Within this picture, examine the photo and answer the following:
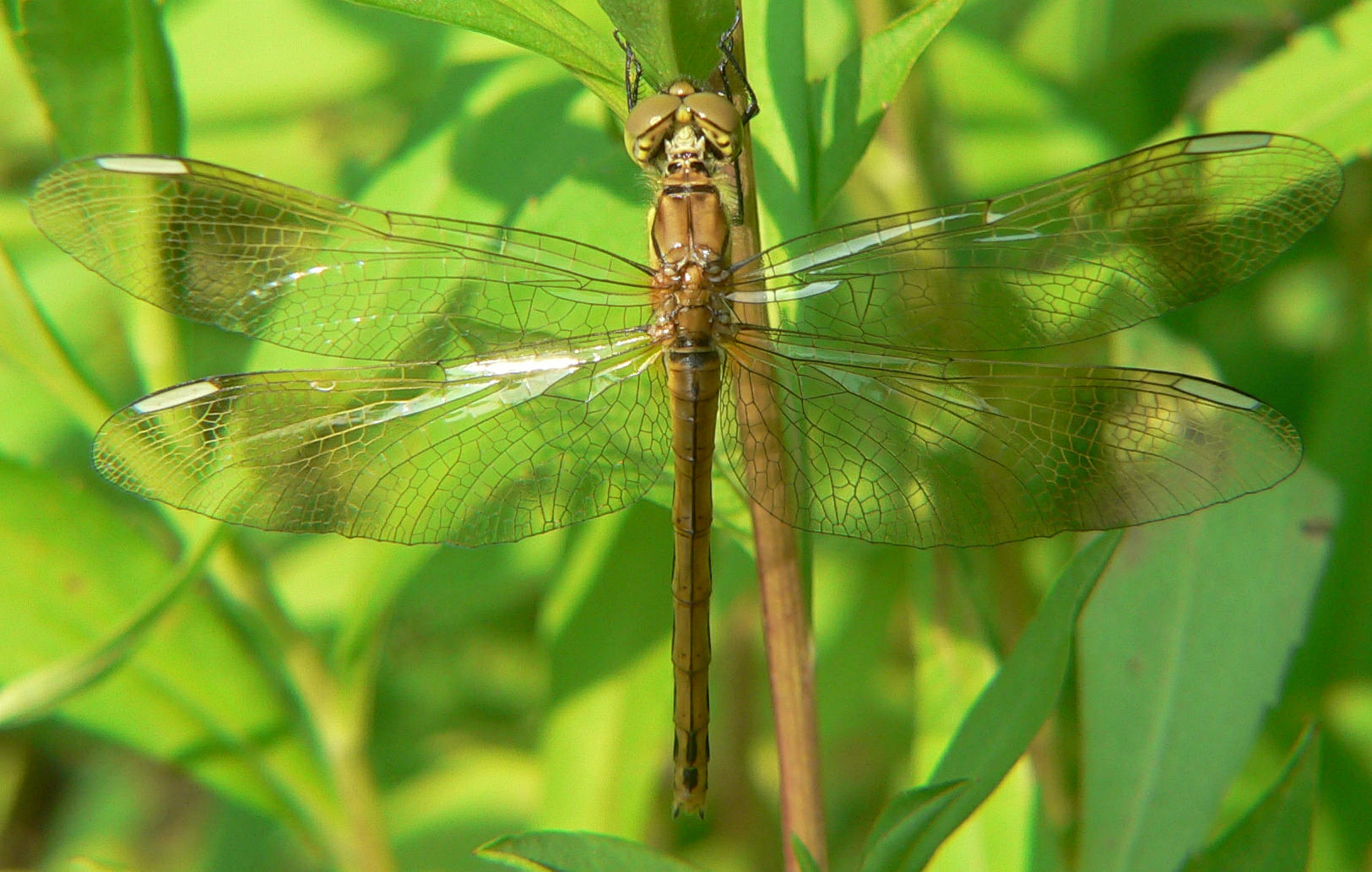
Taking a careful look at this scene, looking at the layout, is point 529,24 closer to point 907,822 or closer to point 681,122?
point 681,122

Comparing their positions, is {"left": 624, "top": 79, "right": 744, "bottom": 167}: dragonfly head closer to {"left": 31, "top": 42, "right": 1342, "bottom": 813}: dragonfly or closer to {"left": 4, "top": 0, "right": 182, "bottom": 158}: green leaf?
{"left": 31, "top": 42, "right": 1342, "bottom": 813}: dragonfly

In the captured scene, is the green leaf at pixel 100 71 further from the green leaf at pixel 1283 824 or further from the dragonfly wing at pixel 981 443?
the green leaf at pixel 1283 824

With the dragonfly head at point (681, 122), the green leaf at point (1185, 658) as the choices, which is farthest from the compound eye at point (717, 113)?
the green leaf at point (1185, 658)

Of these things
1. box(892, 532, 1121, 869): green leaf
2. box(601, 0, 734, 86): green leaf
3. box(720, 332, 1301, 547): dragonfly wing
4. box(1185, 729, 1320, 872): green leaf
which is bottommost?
box(1185, 729, 1320, 872): green leaf

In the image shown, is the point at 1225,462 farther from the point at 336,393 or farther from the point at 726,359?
the point at 336,393

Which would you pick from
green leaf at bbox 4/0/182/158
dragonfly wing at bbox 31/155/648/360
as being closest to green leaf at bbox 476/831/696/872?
dragonfly wing at bbox 31/155/648/360

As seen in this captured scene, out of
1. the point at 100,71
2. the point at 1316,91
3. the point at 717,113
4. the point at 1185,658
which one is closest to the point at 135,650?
the point at 100,71

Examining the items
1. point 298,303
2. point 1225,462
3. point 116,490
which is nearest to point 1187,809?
point 1225,462
